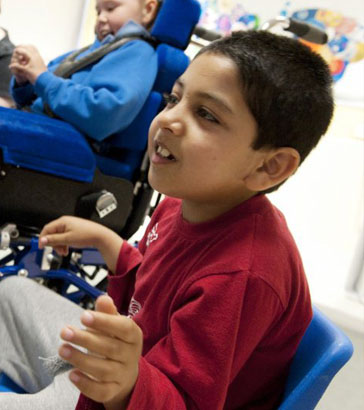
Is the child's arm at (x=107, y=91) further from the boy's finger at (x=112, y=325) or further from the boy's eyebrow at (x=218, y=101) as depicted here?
the boy's finger at (x=112, y=325)

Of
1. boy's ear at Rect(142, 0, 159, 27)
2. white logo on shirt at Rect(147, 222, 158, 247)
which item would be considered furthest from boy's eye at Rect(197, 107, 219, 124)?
boy's ear at Rect(142, 0, 159, 27)

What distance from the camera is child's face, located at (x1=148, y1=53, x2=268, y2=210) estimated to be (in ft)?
1.88

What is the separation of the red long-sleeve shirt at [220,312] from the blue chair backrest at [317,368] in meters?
0.03

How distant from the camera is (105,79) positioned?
1.17 m

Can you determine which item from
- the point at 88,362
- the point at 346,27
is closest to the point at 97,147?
the point at 88,362

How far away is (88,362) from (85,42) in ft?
9.99

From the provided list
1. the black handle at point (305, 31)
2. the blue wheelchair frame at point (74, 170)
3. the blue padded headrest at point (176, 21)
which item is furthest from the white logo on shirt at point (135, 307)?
the black handle at point (305, 31)

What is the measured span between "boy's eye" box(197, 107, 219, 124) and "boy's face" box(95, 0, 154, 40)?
36.3 inches

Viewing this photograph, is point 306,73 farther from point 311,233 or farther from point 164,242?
point 311,233

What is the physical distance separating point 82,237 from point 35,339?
0.20m

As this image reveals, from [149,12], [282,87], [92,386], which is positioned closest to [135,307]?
[92,386]

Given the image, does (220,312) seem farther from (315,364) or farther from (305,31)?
(305,31)

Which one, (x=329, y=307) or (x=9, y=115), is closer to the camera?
(x=9, y=115)

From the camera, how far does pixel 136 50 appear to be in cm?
122
